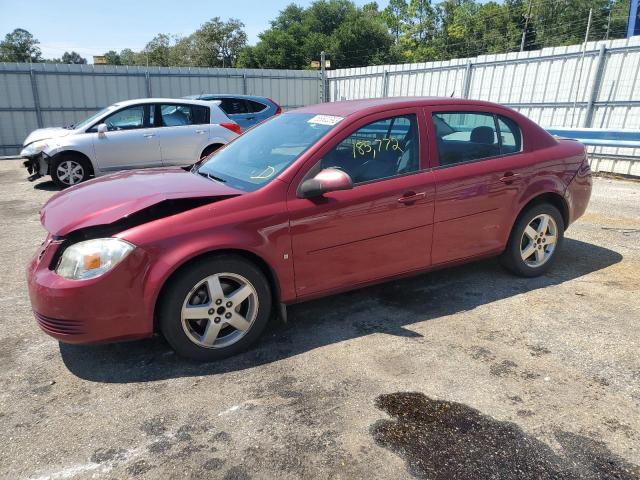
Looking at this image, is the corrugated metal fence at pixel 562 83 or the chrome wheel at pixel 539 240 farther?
the corrugated metal fence at pixel 562 83

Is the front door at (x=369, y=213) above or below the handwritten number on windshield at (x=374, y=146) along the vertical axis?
below

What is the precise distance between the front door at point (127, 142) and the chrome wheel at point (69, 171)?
0.40 metres

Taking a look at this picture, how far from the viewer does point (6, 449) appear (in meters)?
2.36

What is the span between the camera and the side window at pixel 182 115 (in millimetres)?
9188

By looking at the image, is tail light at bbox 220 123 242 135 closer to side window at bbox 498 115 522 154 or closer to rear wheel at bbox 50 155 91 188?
rear wheel at bbox 50 155 91 188

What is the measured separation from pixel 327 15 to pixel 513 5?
23.8 meters

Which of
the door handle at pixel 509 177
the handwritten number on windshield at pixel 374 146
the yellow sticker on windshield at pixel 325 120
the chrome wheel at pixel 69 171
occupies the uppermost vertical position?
the yellow sticker on windshield at pixel 325 120

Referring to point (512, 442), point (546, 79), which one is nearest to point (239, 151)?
point (512, 442)

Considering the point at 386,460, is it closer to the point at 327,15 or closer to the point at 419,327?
the point at 419,327

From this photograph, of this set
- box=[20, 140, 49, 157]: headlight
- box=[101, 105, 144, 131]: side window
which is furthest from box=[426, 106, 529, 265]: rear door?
box=[20, 140, 49, 157]: headlight

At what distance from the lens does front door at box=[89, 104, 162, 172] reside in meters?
8.84

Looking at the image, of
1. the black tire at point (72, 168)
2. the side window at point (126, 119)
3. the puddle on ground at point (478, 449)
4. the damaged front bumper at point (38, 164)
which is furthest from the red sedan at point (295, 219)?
the damaged front bumper at point (38, 164)

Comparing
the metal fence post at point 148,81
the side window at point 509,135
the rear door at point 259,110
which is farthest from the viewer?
the metal fence post at point 148,81

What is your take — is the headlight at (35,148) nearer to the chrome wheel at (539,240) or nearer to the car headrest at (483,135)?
the car headrest at (483,135)
